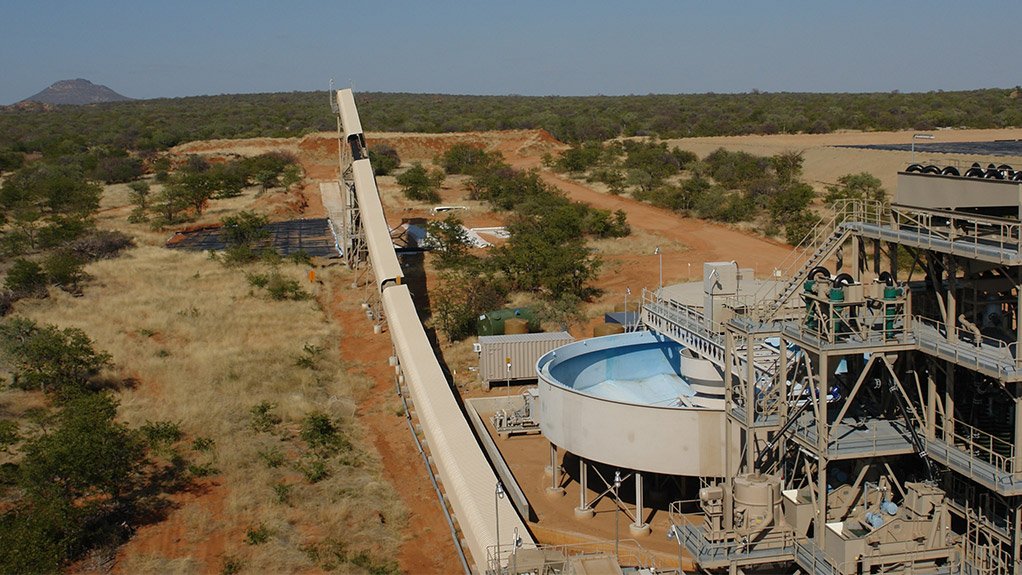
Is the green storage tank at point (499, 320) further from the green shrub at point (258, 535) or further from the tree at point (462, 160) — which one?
the tree at point (462, 160)

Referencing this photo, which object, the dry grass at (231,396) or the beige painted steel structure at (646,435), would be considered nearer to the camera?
the beige painted steel structure at (646,435)

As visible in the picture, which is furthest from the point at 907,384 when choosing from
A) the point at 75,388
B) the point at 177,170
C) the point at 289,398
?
the point at 177,170

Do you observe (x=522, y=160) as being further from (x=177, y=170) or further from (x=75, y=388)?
(x=75, y=388)

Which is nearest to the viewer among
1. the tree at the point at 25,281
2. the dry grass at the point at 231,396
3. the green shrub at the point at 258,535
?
the green shrub at the point at 258,535

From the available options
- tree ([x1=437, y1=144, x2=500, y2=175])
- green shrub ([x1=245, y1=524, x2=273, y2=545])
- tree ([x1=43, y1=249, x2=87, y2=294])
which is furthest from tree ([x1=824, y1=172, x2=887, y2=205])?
green shrub ([x1=245, y1=524, x2=273, y2=545])

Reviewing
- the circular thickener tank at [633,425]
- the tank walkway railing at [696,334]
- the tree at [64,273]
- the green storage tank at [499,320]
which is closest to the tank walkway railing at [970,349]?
the tank walkway railing at [696,334]

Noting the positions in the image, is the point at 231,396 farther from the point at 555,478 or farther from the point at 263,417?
the point at 555,478
